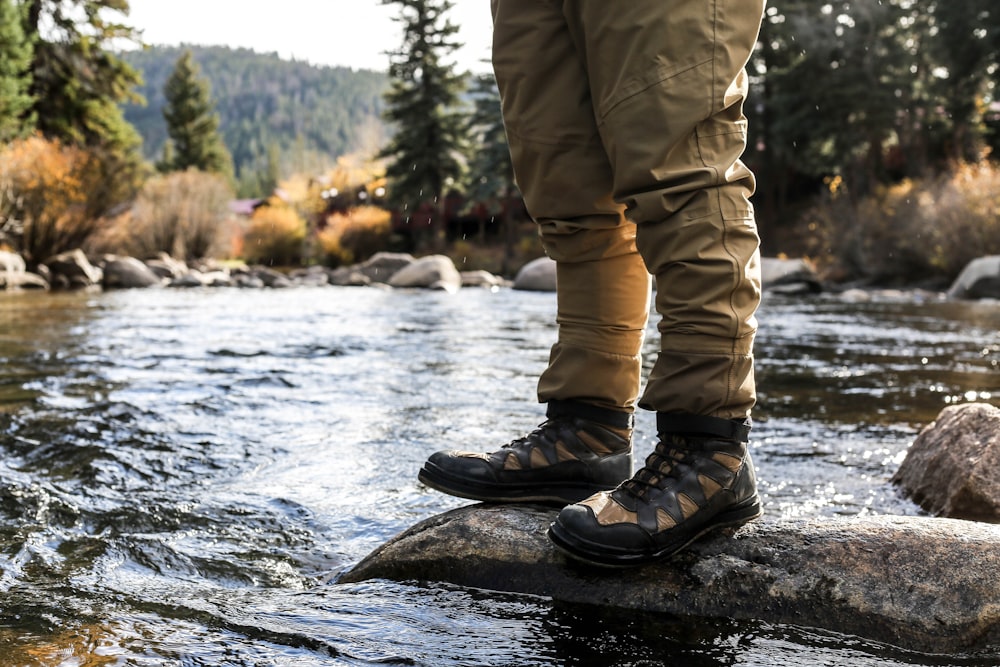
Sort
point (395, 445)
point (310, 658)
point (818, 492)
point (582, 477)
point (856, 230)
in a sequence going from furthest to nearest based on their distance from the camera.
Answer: point (856, 230) < point (395, 445) < point (818, 492) < point (582, 477) < point (310, 658)

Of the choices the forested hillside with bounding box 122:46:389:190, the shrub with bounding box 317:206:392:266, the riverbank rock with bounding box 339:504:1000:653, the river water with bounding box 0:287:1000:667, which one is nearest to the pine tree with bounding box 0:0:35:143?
the shrub with bounding box 317:206:392:266

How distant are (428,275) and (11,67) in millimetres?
12509

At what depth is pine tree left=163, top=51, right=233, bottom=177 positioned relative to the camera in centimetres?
5516

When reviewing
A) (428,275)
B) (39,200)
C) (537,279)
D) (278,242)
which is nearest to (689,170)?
(537,279)

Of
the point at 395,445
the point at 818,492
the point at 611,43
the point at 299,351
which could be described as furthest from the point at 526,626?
the point at 299,351

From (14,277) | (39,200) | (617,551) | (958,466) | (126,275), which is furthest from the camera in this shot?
(39,200)

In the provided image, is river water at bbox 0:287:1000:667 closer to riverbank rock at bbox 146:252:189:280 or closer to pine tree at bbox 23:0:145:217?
riverbank rock at bbox 146:252:189:280

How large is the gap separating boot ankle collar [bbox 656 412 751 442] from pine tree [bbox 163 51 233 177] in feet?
185

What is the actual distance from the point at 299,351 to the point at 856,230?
17.8 meters

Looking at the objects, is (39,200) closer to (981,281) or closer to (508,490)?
(981,281)

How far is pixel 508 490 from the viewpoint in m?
1.95

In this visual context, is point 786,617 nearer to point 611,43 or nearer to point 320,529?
point 611,43

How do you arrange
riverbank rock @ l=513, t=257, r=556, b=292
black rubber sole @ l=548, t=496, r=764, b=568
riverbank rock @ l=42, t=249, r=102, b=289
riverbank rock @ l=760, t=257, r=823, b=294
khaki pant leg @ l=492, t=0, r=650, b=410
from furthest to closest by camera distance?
riverbank rock @ l=42, t=249, r=102, b=289 < riverbank rock @ l=513, t=257, r=556, b=292 < riverbank rock @ l=760, t=257, r=823, b=294 < khaki pant leg @ l=492, t=0, r=650, b=410 < black rubber sole @ l=548, t=496, r=764, b=568

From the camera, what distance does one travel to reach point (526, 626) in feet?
5.02
